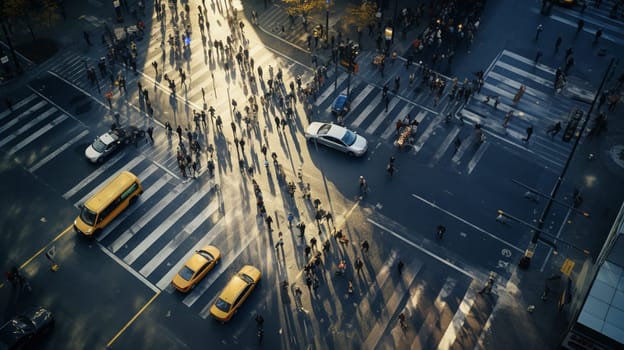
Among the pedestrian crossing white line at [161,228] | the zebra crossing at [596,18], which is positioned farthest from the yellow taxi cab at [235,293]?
the zebra crossing at [596,18]

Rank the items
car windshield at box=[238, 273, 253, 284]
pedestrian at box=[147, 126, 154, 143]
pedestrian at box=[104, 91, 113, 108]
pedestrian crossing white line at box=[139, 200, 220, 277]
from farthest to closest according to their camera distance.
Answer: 1. pedestrian at box=[104, 91, 113, 108]
2. pedestrian at box=[147, 126, 154, 143]
3. pedestrian crossing white line at box=[139, 200, 220, 277]
4. car windshield at box=[238, 273, 253, 284]

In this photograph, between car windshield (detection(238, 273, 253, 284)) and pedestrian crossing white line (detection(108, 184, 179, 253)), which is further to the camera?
pedestrian crossing white line (detection(108, 184, 179, 253))

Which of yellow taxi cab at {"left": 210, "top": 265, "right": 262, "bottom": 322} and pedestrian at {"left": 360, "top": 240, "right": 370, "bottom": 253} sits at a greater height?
pedestrian at {"left": 360, "top": 240, "right": 370, "bottom": 253}

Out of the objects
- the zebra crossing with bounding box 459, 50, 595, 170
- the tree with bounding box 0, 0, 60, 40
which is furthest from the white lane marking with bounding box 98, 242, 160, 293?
the zebra crossing with bounding box 459, 50, 595, 170

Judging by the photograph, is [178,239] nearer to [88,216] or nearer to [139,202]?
[139,202]

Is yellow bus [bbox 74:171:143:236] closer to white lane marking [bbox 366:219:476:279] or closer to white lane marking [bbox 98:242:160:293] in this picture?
white lane marking [bbox 98:242:160:293]

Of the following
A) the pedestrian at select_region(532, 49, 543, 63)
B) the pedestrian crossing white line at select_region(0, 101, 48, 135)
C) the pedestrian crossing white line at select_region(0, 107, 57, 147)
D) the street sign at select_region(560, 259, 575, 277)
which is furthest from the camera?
the pedestrian at select_region(532, 49, 543, 63)
